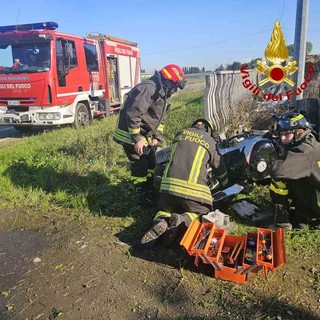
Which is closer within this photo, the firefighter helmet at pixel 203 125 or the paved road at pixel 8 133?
the firefighter helmet at pixel 203 125

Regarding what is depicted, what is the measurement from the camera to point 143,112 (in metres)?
4.11

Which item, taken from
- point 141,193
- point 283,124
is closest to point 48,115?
point 141,193

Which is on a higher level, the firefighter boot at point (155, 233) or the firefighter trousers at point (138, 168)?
the firefighter trousers at point (138, 168)

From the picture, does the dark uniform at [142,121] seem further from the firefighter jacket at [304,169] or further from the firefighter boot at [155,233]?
the firefighter jacket at [304,169]

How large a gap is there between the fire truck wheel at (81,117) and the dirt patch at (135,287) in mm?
6502

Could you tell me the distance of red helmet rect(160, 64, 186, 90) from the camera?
4.17m

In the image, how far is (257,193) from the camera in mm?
4543

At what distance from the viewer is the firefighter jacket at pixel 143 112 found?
4098mm

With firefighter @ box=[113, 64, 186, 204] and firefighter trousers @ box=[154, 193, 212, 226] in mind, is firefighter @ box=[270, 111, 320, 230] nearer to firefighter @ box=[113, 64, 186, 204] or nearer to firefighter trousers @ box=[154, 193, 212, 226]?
firefighter trousers @ box=[154, 193, 212, 226]

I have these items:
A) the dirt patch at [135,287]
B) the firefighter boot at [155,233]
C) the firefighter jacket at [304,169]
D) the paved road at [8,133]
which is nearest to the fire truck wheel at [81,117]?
the paved road at [8,133]

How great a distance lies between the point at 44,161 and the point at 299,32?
445cm

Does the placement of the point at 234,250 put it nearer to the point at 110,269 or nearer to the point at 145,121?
the point at 110,269

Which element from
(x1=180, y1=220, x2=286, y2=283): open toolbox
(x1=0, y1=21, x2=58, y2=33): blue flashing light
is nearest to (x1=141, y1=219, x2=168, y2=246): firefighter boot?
(x1=180, y1=220, x2=286, y2=283): open toolbox

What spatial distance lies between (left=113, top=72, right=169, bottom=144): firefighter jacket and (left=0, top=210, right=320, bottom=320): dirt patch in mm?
1275
